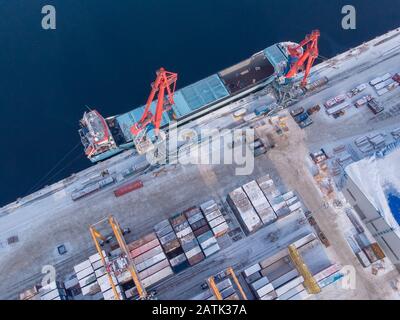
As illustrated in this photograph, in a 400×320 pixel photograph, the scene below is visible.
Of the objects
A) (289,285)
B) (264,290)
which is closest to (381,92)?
(289,285)

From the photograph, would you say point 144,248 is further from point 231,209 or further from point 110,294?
point 231,209

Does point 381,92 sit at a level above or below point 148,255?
above

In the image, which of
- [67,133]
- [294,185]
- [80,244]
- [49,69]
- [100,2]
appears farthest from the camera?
[100,2]

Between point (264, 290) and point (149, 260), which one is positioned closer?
point (264, 290)

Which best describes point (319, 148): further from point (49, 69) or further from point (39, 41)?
point (39, 41)

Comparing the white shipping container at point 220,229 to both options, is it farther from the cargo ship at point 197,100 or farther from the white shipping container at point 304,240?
the cargo ship at point 197,100

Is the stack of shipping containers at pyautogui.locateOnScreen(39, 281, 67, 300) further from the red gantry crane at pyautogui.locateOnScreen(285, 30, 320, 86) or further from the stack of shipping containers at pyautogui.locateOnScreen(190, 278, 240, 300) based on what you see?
the red gantry crane at pyautogui.locateOnScreen(285, 30, 320, 86)
